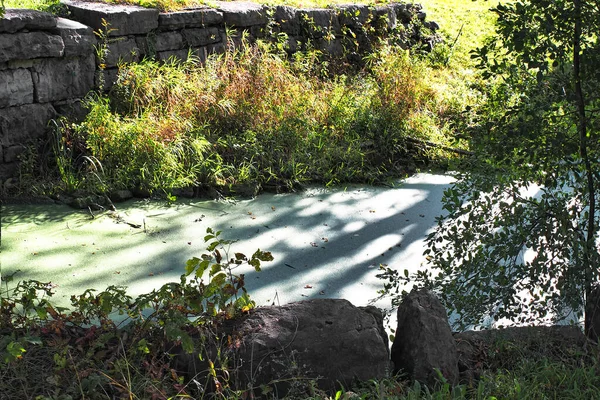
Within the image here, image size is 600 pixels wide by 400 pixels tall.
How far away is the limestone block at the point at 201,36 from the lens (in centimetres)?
702

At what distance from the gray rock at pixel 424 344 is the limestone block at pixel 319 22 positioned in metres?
5.50

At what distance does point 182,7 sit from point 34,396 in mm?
5063

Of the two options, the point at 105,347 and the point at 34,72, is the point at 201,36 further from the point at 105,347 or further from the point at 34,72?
the point at 105,347

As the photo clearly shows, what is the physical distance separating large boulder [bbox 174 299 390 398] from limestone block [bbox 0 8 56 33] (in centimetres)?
356

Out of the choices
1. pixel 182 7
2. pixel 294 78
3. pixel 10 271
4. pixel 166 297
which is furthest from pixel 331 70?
pixel 166 297

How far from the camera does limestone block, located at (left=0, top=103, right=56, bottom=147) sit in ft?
18.8

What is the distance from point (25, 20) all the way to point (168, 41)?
4.96 feet

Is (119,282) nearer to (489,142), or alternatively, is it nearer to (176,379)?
(176,379)

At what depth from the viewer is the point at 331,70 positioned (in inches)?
327

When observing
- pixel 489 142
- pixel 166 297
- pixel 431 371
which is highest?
pixel 489 142

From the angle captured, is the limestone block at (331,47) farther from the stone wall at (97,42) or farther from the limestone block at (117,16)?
the limestone block at (117,16)

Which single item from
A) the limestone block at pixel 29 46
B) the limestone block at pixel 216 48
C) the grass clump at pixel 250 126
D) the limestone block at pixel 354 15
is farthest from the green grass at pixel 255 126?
the limestone block at pixel 354 15

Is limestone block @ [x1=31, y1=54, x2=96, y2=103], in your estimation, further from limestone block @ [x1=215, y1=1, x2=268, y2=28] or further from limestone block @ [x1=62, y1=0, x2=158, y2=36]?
limestone block @ [x1=215, y1=1, x2=268, y2=28]

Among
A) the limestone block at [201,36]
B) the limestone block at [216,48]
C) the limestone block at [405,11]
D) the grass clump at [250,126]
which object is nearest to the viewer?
the grass clump at [250,126]
